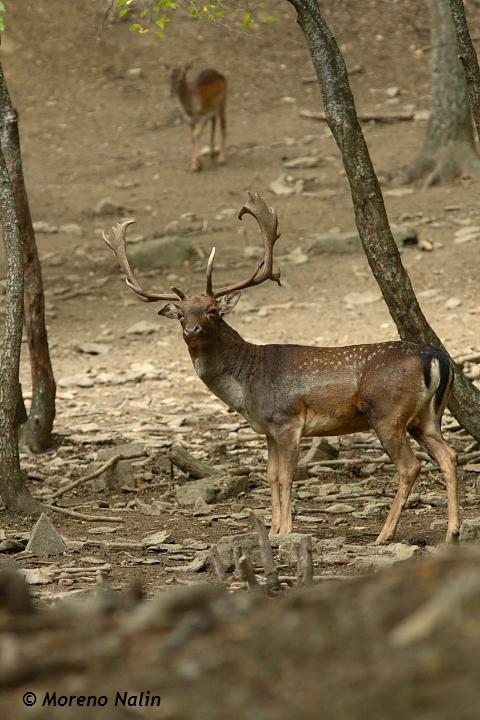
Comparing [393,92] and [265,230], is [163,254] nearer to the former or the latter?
[265,230]

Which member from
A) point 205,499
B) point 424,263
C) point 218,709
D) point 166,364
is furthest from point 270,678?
point 424,263

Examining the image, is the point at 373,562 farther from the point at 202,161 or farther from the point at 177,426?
the point at 202,161

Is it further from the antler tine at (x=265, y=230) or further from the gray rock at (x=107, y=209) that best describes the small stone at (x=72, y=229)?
the antler tine at (x=265, y=230)

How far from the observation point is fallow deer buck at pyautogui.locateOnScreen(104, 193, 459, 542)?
762 cm

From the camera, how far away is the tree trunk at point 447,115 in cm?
1667

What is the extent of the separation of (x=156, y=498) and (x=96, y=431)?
6.76ft

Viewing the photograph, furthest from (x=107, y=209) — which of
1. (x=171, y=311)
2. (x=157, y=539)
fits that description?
(x=157, y=539)

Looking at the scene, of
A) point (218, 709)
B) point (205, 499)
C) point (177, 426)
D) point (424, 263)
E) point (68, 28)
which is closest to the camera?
point (218, 709)

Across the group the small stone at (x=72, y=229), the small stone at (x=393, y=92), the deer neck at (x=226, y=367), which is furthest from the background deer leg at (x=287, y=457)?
the small stone at (x=393, y=92)

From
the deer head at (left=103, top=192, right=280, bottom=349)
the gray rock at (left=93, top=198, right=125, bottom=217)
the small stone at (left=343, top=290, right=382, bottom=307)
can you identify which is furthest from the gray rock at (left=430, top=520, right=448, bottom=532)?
the gray rock at (left=93, top=198, right=125, bottom=217)

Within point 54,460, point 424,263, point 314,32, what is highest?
point 314,32

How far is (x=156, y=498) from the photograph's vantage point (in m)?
9.09

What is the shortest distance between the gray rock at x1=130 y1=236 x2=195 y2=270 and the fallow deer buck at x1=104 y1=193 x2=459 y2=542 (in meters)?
6.41

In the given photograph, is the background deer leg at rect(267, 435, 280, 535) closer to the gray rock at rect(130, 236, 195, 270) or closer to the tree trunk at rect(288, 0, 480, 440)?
the tree trunk at rect(288, 0, 480, 440)
